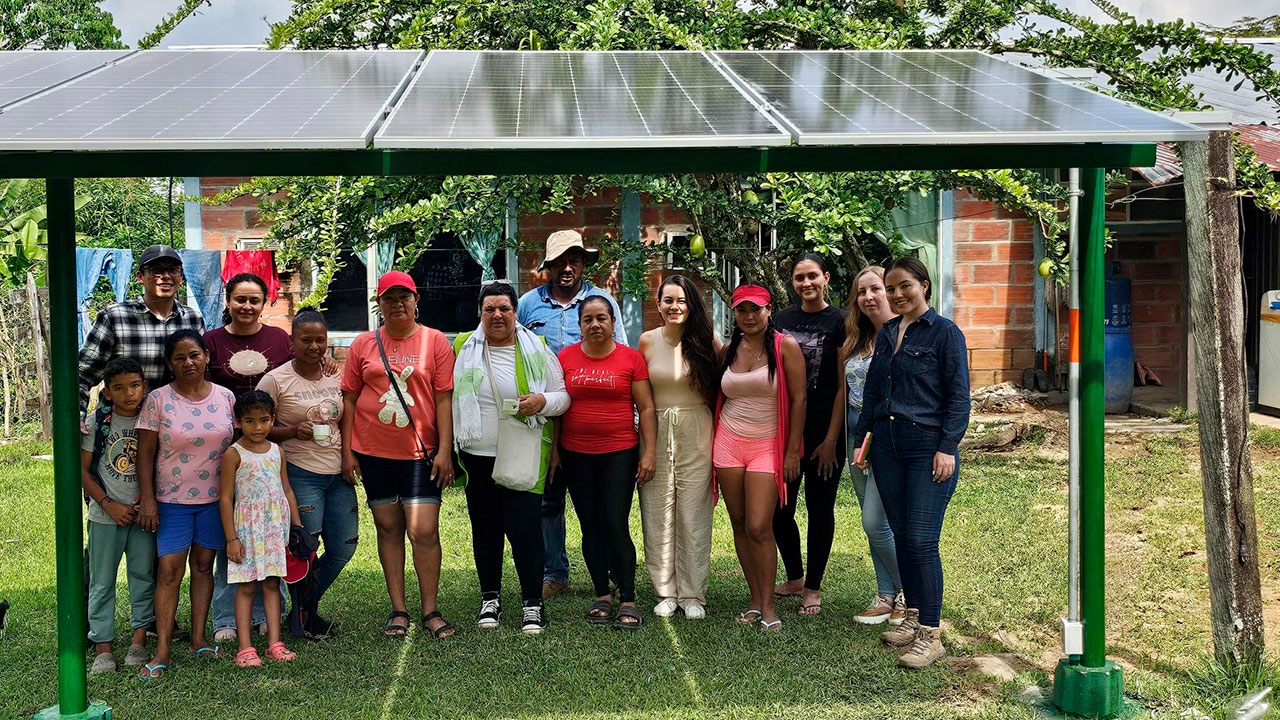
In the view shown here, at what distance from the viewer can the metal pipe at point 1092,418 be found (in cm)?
474

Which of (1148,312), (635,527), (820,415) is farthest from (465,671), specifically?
(1148,312)

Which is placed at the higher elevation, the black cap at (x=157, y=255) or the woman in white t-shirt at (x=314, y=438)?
the black cap at (x=157, y=255)

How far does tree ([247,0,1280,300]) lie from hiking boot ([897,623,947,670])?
2.52m

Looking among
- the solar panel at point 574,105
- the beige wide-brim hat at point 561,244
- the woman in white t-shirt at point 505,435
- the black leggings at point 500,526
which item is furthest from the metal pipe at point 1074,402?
the beige wide-brim hat at point 561,244

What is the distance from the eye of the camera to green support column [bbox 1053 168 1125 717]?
4.74 meters

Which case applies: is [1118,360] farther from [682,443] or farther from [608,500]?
[608,500]

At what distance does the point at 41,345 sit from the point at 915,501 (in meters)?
10.0

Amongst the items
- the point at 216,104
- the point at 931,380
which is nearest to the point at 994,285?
the point at 931,380

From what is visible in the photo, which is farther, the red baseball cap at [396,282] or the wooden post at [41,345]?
the wooden post at [41,345]

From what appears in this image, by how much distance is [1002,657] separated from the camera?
557cm

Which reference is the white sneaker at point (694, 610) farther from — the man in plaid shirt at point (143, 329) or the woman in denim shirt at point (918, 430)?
the man in plaid shirt at point (143, 329)

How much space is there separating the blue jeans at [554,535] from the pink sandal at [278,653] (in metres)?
1.49

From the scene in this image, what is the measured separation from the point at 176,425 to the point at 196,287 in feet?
23.3

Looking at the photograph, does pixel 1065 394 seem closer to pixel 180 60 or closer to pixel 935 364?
pixel 935 364
